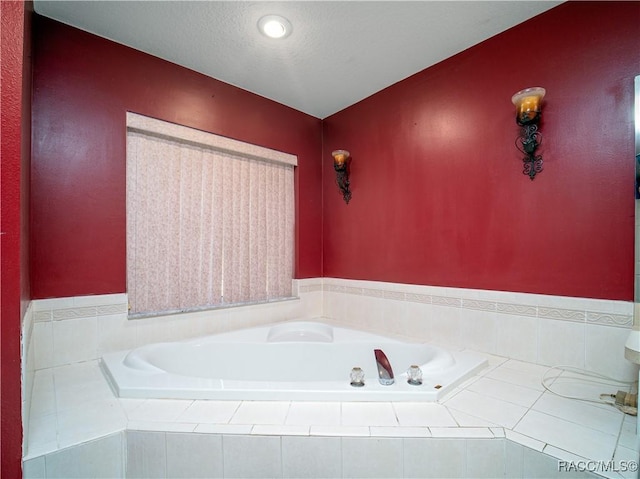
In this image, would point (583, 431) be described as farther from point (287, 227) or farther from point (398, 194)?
point (287, 227)

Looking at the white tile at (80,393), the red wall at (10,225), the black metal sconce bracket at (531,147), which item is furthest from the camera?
the black metal sconce bracket at (531,147)

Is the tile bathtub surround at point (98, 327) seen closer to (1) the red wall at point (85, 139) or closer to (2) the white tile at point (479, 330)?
(1) the red wall at point (85, 139)

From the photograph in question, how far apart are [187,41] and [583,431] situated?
275 cm

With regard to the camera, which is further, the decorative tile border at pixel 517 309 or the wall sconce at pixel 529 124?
the decorative tile border at pixel 517 309

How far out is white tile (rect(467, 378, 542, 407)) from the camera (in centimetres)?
135

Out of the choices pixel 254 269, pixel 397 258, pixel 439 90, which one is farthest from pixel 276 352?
pixel 439 90

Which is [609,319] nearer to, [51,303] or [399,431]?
[399,431]

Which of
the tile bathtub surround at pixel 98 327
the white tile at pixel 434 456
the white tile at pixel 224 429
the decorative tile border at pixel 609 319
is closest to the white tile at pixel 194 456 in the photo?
the white tile at pixel 224 429

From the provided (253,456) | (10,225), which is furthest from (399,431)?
(10,225)

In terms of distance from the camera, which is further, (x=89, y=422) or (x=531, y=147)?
(x=531, y=147)

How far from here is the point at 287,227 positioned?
2828 millimetres

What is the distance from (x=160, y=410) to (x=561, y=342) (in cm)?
199

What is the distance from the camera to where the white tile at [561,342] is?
161 centimetres

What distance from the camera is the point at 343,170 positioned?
275cm
